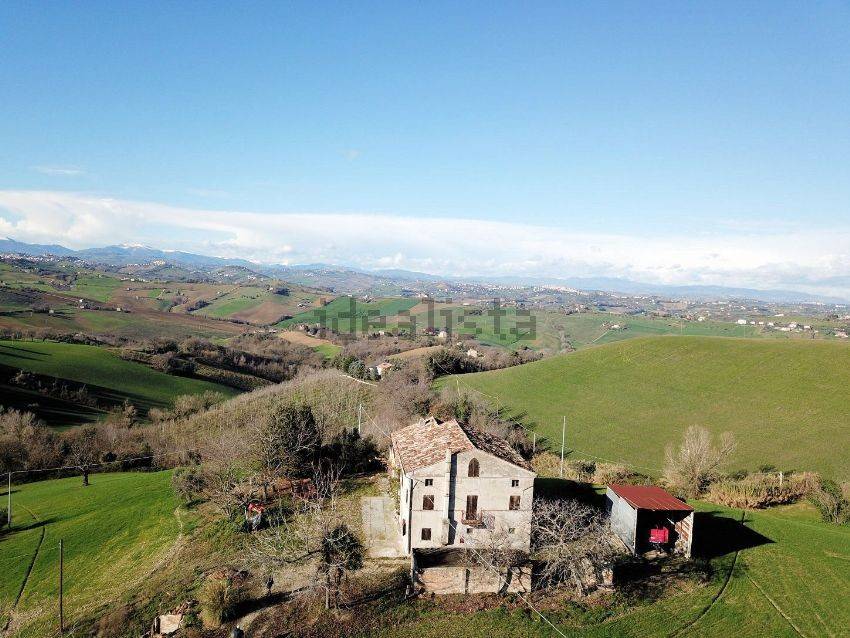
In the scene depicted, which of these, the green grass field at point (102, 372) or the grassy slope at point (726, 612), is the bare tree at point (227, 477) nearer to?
the grassy slope at point (726, 612)

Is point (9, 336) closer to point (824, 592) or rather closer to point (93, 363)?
point (93, 363)

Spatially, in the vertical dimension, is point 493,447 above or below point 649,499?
above

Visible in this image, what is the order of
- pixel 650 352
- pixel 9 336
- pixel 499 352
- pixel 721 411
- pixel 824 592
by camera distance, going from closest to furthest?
1. pixel 824 592
2. pixel 721 411
3. pixel 650 352
4. pixel 9 336
5. pixel 499 352

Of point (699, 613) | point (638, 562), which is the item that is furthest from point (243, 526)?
point (699, 613)

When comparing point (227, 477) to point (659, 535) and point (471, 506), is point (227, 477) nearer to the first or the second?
point (471, 506)

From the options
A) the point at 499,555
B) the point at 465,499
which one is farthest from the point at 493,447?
the point at 499,555

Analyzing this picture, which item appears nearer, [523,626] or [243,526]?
[523,626]
